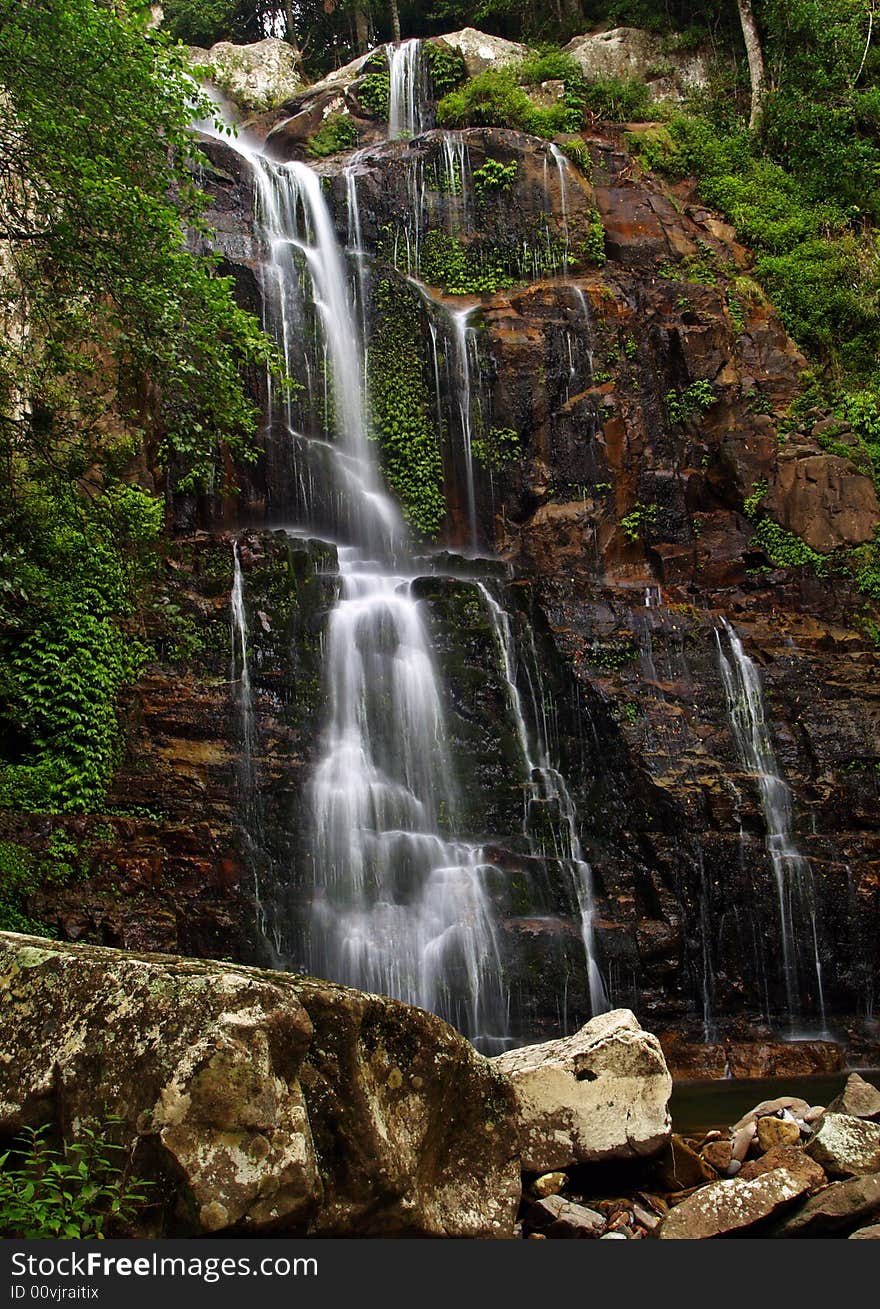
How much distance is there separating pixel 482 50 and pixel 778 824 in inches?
885

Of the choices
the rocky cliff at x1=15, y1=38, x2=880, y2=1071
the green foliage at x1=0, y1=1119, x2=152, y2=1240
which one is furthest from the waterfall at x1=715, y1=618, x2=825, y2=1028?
the green foliage at x1=0, y1=1119, x2=152, y2=1240

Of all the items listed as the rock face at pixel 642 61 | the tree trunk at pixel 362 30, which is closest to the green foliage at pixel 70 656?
the rock face at pixel 642 61

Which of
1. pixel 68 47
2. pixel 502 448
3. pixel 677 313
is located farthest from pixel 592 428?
pixel 68 47

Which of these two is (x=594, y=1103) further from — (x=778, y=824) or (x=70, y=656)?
(x=70, y=656)

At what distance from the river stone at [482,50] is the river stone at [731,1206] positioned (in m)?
26.6

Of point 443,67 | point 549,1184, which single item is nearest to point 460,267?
point 443,67

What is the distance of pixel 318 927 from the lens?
35.8ft

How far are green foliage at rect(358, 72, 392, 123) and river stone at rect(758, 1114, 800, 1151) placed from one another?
950 inches

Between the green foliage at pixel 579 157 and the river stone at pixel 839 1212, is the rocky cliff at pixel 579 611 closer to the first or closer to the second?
the green foliage at pixel 579 157

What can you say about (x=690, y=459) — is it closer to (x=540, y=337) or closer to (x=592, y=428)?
(x=592, y=428)

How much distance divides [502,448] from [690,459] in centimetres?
367

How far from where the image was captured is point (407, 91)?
24203mm

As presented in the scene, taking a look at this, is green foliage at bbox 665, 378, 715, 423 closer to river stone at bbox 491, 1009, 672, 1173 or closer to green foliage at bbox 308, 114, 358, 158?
green foliage at bbox 308, 114, 358, 158

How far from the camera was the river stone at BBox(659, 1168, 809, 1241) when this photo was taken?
15.4ft
